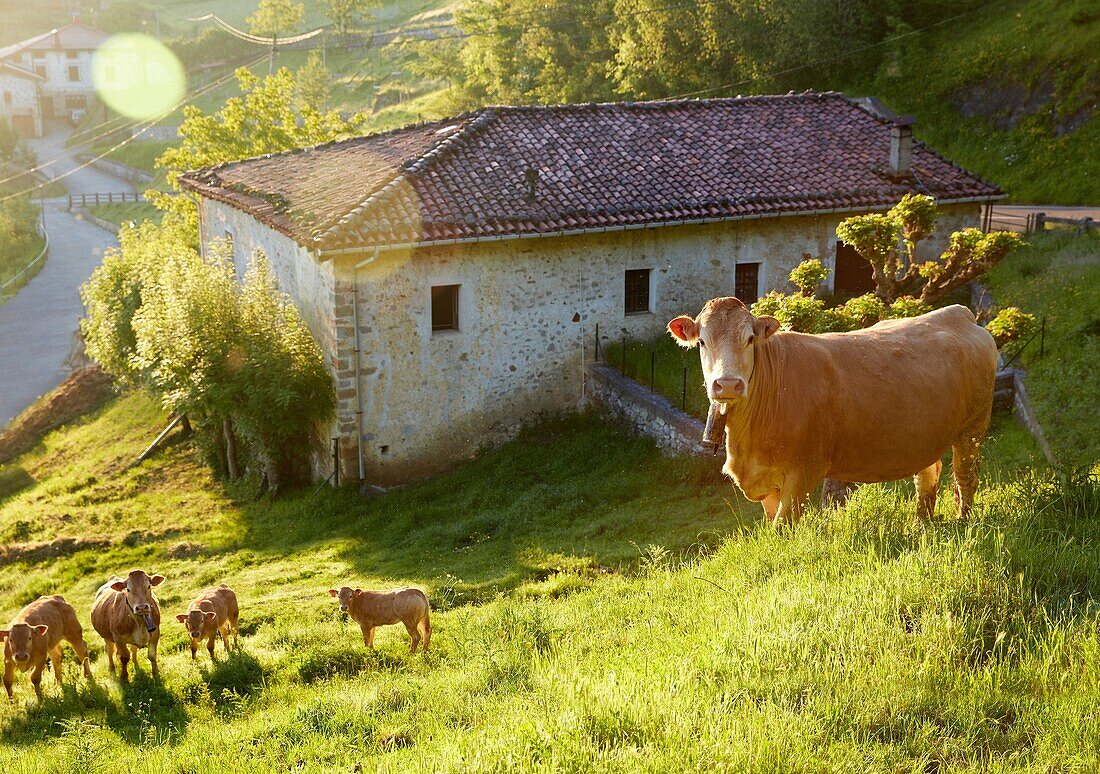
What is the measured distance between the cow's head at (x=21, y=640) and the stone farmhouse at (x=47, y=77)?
92.2 meters

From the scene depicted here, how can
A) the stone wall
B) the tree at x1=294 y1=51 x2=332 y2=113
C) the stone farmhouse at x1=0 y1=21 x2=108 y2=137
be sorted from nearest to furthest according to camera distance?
1. the stone wall
2. the tree at x1=294 y1=51 x2=332 y2=113
3. the stone farmhouse at x1=0 y1=21 x2=108 y2=137

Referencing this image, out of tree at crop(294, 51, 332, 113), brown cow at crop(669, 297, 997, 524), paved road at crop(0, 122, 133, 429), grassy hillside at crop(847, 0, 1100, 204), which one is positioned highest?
tree at crop(294, 51, 332, 113)

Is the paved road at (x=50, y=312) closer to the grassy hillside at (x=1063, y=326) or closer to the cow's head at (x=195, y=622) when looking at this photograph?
the cow's head at (x=195, y=622)

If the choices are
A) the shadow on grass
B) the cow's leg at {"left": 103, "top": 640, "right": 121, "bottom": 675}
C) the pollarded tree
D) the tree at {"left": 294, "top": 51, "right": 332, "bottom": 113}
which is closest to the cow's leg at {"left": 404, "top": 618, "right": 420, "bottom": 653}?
the shadow on grass

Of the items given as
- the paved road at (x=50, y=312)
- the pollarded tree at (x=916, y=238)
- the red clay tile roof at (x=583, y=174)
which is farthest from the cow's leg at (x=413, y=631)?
the paved road at (x=50, y=312)

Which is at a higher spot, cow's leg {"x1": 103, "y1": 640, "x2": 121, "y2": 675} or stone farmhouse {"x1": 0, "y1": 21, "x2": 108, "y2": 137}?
stone farmhouse {"x1": 0, "y1": 21, "x2": 108, "y2": 137}

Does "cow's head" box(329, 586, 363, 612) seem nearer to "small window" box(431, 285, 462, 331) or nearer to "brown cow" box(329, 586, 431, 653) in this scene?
"brown cow" box(329, 586, 431, 653)

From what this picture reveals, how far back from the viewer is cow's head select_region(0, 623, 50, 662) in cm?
941

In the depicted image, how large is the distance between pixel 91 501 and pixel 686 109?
16419mm

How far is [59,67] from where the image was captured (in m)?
91.8

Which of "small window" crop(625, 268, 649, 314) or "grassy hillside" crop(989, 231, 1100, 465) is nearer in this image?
"grassy hillside" crop(989, 231, 1100, 465)

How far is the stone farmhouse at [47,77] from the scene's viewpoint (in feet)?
289

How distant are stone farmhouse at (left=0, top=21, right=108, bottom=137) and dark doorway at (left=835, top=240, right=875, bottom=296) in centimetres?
8774

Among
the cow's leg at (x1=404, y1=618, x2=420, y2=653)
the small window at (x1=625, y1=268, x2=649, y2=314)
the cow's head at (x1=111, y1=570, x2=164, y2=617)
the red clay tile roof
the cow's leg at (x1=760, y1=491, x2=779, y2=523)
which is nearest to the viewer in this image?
the cow's leg at (x1=760, y1=491, x2=779, y2=523)
